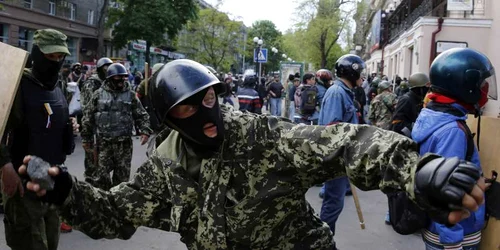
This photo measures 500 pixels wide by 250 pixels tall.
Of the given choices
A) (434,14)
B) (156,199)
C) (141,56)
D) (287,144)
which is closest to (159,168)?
(156,199)

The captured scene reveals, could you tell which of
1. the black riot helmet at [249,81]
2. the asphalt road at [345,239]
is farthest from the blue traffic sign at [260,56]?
the asphalt road at [345,239]

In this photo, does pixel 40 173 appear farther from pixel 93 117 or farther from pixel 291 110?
pixel 291 110

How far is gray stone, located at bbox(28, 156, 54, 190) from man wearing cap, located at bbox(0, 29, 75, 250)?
1980mm

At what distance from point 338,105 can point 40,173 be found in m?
3.91

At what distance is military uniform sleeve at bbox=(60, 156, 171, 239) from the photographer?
Result: 7.00ft

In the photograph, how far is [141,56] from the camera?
48.8 m

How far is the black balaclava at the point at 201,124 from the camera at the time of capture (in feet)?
6.85

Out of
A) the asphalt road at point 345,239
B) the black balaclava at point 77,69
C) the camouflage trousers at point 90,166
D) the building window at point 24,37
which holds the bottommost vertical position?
the asphalt road at point 345,239

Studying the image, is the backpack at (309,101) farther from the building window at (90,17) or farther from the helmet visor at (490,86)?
the building window at (90,17)

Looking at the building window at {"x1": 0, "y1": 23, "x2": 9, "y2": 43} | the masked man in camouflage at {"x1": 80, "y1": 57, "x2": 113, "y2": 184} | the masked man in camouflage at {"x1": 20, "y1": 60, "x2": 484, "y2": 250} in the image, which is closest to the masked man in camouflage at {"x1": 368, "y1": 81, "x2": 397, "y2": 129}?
the masked man in camouflage at {"x1": 80, "y1": 57, "x2": 113, "y2": 184}

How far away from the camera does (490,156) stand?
2912mm

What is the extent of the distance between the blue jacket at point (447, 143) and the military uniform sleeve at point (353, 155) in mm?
1036

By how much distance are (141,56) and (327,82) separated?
41340 mm

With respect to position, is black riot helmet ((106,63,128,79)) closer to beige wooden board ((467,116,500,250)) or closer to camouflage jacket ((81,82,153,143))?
camouflage jacket ((81,82,153,143))
